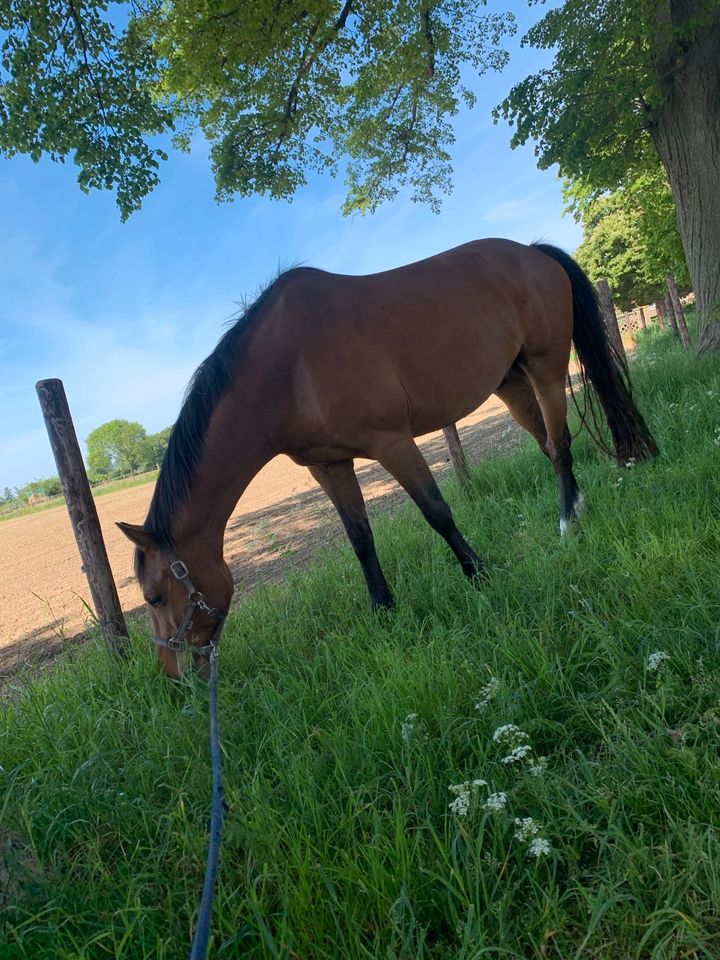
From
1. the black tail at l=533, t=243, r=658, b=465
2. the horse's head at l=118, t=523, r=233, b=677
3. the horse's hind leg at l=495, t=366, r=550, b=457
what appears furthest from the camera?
the horse's hind leg at l=495, t=366, r=550, b=457

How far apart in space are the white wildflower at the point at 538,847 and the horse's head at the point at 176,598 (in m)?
1.89

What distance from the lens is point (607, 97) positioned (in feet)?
21.7

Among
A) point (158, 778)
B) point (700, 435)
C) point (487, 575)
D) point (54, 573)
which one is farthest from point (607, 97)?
point (54, 573)

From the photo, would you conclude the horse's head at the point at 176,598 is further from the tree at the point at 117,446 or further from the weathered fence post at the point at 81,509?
the tree at the point at 117,446

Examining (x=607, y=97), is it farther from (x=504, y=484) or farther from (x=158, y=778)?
(x=158, y=778)

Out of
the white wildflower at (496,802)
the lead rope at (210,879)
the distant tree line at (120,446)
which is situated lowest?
the white wildflower at (496,802)

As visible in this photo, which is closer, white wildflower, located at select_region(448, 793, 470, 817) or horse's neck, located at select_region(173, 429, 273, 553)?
white wildflower, located at select_region(448, 793, 470, 817)

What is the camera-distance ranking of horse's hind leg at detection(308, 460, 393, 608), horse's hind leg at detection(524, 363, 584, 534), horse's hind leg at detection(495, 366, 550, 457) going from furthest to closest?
horse's hind leg at detection(495, 366, 550, 457)
horse's hind leg at detection(524, 363, 584, 534)
horse's hind leg at detection(308, 460, 393, 608)

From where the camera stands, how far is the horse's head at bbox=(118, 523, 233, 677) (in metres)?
2.67

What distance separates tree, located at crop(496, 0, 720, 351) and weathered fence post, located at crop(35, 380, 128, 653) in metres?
6.38

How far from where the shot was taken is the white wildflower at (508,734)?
1527 mm

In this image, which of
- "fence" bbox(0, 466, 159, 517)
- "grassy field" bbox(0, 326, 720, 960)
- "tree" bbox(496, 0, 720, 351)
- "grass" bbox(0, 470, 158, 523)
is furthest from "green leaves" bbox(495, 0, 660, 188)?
"fence" bbox(0, 466, 159, 517)

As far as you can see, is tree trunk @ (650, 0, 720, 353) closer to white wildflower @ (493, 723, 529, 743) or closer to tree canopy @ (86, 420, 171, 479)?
white wildflower @ (493, 723, 529, 743)

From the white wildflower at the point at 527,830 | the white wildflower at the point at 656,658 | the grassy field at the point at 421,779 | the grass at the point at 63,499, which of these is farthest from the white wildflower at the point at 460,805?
the grass at the point at 63,499
